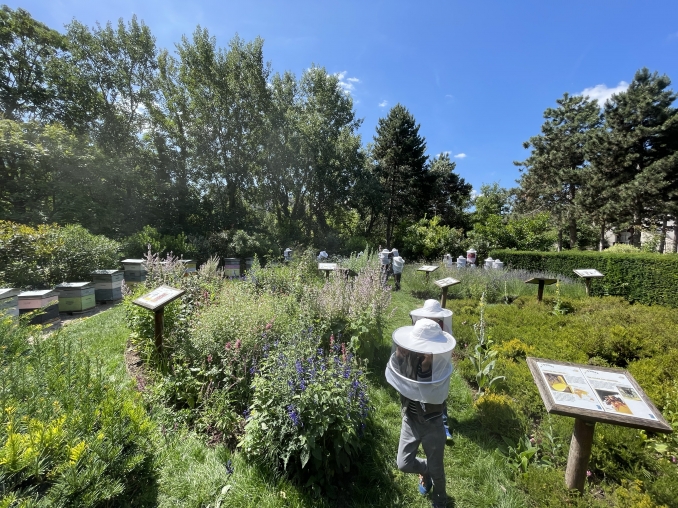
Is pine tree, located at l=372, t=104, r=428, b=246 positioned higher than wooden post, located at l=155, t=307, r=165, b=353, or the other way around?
pine tree, located at l=372, t=104, r=428, b=246

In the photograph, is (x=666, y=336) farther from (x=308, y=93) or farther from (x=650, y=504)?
(x=308, y=93)

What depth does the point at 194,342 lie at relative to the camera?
3223 mm

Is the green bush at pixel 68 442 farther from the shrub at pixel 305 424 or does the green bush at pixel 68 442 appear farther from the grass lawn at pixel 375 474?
the shrub at pixel 305 424

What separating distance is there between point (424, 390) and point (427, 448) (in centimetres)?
51

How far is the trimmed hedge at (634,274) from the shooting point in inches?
310

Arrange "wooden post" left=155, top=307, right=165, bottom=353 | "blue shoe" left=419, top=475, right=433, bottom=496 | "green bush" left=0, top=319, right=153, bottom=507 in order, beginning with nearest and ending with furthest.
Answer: "green bush" left=0, top=319, right=153, bottom=507
"blue shoe" left=419, top=475, right=433, bottom=496
"wooden post" left=155, top=307, right=165, bottom=353

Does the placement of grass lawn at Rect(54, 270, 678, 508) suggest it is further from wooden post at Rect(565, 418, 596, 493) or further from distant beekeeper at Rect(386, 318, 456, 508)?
distant beekeeper at Rect(386, 318, 456, 508)

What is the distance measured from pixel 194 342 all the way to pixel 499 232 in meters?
19.4

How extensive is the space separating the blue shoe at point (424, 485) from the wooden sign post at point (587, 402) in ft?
3.21

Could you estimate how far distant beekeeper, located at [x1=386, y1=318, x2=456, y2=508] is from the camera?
6.66 feet

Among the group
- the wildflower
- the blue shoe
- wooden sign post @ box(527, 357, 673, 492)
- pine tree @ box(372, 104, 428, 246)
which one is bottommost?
the blue shoe

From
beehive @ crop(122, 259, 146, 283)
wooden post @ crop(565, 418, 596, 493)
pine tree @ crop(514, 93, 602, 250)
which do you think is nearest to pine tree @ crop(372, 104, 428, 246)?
pine tree @ crop(514, 93, 602, 250)

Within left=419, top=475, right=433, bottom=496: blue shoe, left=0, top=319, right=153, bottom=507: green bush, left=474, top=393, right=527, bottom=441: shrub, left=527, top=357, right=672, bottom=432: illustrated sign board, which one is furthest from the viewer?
left=474, top=393, right=527, bottom=441: shrub

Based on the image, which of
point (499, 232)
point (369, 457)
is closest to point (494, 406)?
point (369, 457)
